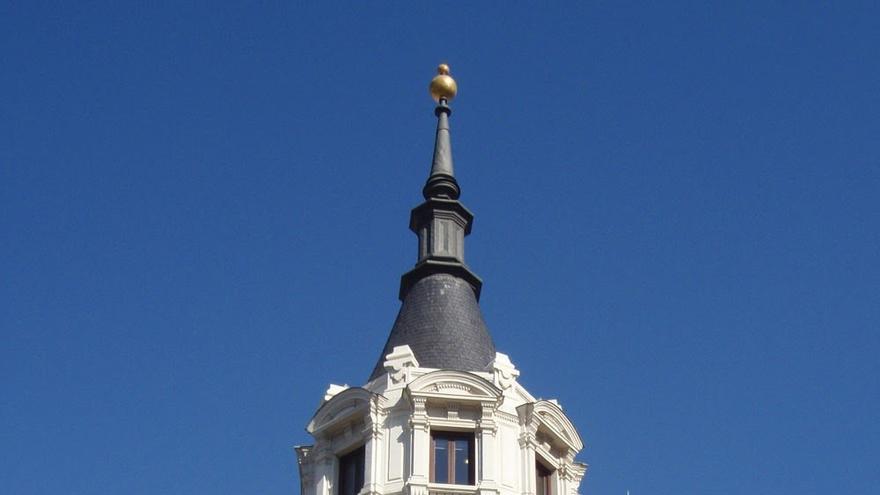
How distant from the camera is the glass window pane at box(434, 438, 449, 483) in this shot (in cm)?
4245

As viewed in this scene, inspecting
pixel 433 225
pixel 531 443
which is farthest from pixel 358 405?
pixel 433 225

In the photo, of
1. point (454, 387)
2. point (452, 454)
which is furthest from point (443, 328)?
point (452, 454)

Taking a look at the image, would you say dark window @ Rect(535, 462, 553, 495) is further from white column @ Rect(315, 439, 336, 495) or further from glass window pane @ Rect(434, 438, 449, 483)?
white column @ Rect(315, 439, 336, 495)

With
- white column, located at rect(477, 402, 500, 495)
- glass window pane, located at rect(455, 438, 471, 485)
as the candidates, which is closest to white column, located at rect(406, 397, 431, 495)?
glass window pane, located at rect(455, 438, 471, 485)

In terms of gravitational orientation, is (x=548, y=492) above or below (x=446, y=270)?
below

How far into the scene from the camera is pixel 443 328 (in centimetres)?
4662

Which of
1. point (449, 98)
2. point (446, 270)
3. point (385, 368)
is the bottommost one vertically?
point (385, 368)

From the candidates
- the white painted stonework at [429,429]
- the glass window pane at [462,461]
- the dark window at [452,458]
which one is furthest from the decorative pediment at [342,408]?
the glass window pane at [462,461]

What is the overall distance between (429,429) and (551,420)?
3.55 meters

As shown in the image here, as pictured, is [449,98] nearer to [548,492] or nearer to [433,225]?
[433,225]

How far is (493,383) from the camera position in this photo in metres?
43.5

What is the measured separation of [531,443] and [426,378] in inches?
124

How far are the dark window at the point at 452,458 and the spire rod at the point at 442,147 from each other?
10.9 metres

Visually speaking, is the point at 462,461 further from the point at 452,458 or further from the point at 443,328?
the point at 443,328
